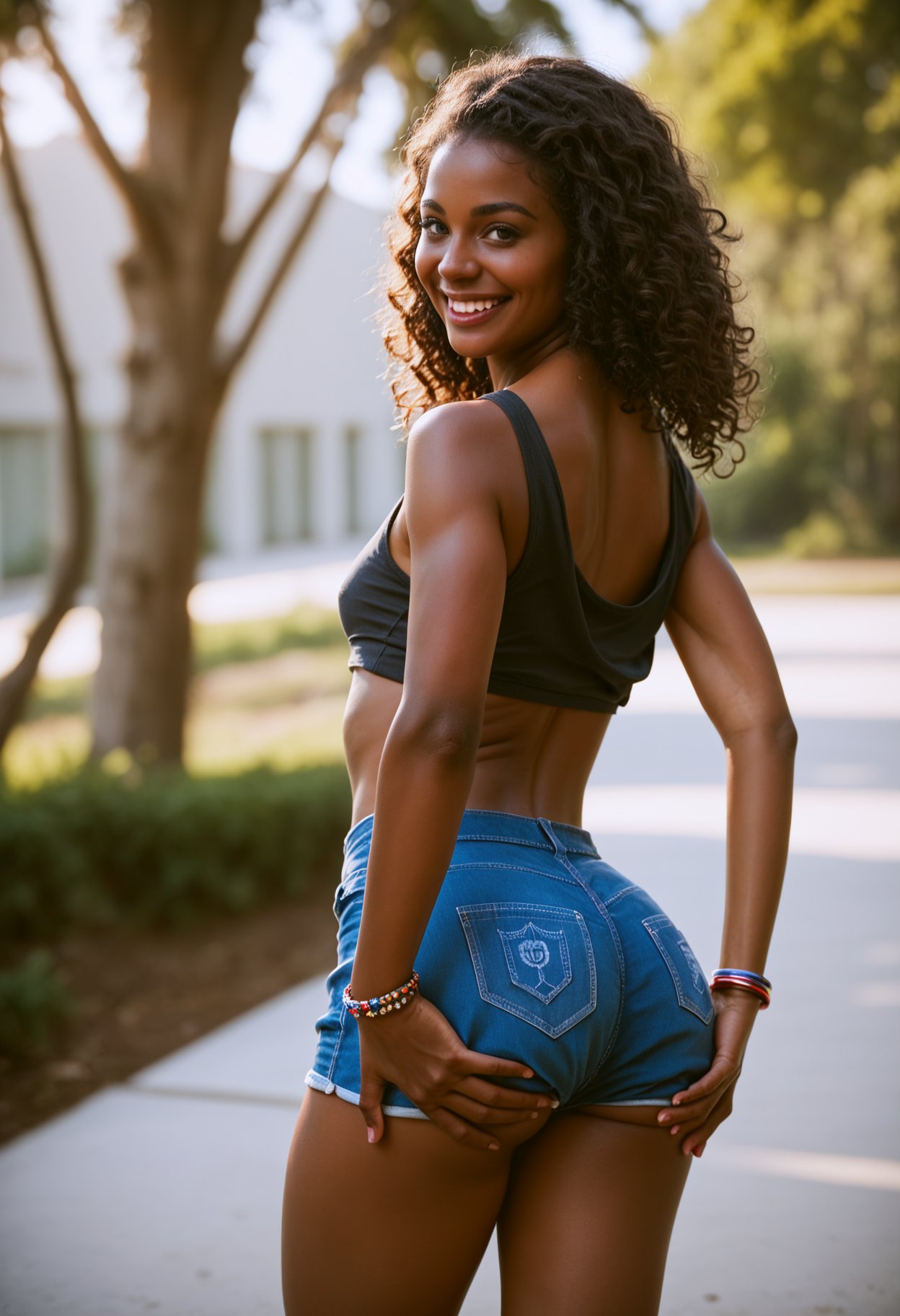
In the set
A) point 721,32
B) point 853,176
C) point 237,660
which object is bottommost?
point 237,660

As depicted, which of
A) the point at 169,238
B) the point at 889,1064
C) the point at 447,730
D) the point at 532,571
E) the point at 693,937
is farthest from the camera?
the point at 169,238

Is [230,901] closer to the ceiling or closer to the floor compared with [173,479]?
closer to the floor

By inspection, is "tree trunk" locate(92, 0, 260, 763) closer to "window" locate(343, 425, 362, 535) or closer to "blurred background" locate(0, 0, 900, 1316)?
"blurred background" locate(0, 0, 900, 1316)

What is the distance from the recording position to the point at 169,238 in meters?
6.43

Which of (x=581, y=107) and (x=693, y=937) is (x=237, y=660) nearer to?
(x=693, y=937)

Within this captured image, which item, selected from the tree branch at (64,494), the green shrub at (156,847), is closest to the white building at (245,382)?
the tree branch at (64,494)

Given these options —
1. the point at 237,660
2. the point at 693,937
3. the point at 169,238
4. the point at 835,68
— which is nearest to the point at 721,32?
the point at 835,68

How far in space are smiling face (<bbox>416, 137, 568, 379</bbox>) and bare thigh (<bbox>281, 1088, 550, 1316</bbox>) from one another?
0.91 meters

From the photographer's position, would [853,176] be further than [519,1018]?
Yes

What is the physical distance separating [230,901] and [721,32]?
50.1 feet

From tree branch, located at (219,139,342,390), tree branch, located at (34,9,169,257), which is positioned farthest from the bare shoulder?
tree branch, located at (219,139,342,390)

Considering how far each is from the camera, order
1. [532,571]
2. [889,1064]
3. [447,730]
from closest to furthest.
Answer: [447,730] < [532,571] < [889,1064]

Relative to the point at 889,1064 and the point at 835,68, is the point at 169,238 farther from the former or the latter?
the point at 835,68

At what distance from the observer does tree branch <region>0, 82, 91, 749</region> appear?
5430mm
